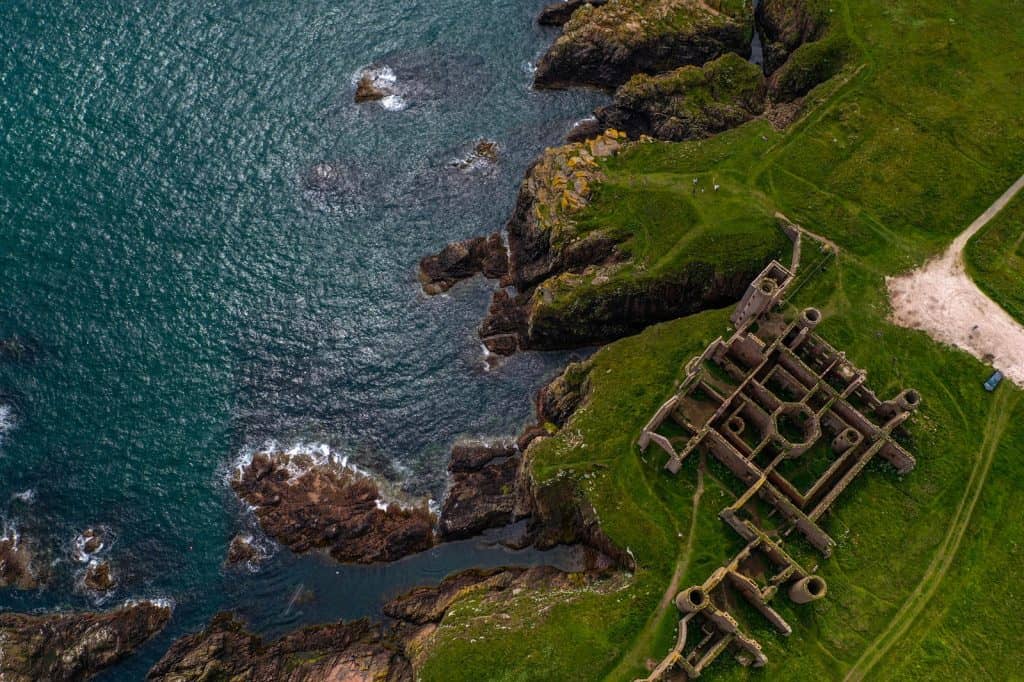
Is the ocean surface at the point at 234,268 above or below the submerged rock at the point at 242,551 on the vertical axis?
above

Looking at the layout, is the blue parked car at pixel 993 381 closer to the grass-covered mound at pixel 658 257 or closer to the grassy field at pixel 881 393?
the grassy field at pixel 881 393

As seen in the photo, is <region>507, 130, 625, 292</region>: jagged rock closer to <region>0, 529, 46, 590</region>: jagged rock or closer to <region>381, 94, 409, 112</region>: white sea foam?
<region>381, 94, 409, 112</region>: white sea foam

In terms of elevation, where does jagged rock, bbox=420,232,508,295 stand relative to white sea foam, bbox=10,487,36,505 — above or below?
above

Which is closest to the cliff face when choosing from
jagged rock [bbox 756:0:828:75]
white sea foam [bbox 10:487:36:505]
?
jagged rock [bbox 756:0:828:75]

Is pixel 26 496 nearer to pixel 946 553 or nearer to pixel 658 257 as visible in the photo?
pixel 658 257

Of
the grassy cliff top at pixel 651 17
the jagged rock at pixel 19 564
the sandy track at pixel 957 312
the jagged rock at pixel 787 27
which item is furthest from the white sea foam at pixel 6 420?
the jagged rock at pixel 787 27

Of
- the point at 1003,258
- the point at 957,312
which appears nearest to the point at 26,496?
the point at 957,312
